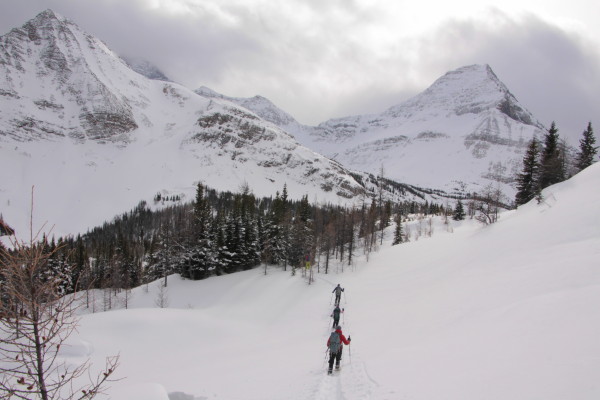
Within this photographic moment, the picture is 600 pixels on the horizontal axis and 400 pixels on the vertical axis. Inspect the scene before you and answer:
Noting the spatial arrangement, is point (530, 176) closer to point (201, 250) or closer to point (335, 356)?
point (335, 356)

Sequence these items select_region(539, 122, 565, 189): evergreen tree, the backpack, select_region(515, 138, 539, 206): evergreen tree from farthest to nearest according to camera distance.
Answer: select_region(515, 138, 539, 206): evergreen tree → select_region(539, 122, 565, 189): evergreen tree → the backpack

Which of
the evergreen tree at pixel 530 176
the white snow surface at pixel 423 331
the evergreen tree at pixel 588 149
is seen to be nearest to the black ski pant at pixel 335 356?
the white snow surface at pixel 423 331

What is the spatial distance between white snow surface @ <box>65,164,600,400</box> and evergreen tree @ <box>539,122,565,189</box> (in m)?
9.65

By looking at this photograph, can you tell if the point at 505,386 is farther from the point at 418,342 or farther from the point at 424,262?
the point at 424,262

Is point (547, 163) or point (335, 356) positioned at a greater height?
point (547, 163)

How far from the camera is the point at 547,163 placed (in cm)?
4150

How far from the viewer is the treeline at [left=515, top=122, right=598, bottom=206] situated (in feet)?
137

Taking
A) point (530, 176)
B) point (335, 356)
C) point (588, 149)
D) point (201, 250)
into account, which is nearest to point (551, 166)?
point (530, 176)

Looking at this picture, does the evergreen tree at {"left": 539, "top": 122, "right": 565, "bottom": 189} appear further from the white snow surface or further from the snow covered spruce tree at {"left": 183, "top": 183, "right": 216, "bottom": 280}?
the snow covered spruce tree at {"left": 183, "top": 183, "right": 216, "bottom": 280}

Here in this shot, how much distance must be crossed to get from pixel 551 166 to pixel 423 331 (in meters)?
36.9

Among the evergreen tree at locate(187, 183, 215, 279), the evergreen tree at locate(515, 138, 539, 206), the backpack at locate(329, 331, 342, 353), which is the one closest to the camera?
the backpack at locate(329, 331, 342, 353)

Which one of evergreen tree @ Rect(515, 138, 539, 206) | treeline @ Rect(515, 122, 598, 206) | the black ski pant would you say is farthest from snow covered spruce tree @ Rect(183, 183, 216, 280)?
evergreen tree @ Rect(515, 138, 539, 206)

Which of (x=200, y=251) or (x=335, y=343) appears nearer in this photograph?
(x=335, y=343)

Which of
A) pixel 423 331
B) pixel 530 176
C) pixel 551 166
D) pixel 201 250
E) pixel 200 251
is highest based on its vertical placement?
pixel 551 166
